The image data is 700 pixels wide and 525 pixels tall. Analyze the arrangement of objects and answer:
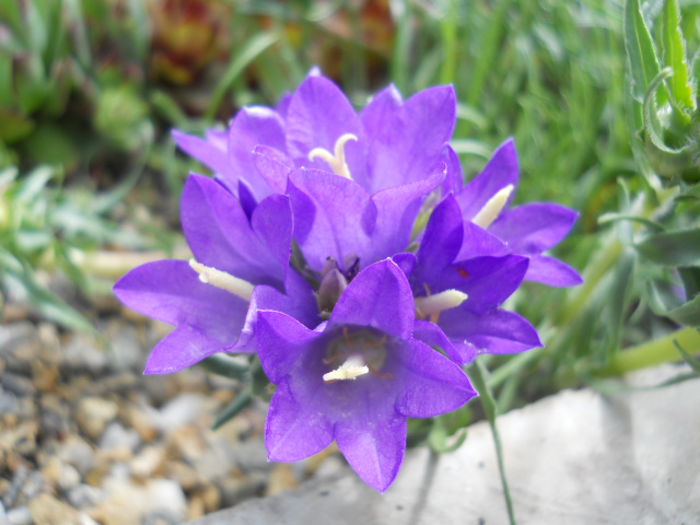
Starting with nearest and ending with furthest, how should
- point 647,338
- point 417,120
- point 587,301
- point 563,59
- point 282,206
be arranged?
point 282,206 → point 417,120 → point 587,301 → point 647,338 → point 563,59

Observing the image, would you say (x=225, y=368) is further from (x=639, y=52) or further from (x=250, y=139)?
(x=639, y=52)

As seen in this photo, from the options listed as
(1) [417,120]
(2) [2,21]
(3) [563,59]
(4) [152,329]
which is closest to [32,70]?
(2) [2,21]

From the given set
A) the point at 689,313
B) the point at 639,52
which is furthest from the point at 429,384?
the point at 639,52

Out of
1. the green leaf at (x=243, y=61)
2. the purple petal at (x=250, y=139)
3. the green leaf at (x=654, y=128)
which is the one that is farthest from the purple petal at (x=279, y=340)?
the green leaf at (x=243, y=61)

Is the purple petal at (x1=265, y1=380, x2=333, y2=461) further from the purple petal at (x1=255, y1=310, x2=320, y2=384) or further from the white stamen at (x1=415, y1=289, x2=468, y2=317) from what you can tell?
the white stamen at (x1=415, y1=289, x2=468, y2=317)

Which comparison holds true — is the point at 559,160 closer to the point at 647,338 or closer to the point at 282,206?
the point at 647,338

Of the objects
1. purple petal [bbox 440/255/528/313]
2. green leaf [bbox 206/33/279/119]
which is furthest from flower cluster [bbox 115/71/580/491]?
green leaf [bbox 206/33/279/119]
